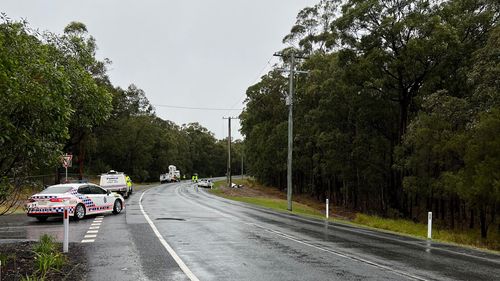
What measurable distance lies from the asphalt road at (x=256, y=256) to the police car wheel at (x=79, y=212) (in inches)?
84.2

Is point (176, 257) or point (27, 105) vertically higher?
point (27, 105)

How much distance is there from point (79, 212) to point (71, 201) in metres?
0.69

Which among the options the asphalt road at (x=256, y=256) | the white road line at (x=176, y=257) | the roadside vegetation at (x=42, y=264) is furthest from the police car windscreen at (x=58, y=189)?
the roadside vegetation at (x=42, y=264)

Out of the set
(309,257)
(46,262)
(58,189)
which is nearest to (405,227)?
(309,257)

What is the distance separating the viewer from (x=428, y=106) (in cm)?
2848

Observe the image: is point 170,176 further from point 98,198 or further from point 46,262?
point 46,262

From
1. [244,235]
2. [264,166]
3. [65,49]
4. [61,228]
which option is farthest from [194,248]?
[264,166]

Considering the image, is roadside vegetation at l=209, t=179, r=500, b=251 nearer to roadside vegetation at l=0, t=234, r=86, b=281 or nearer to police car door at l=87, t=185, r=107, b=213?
police car door at l=87, t=185, r=107, b=213

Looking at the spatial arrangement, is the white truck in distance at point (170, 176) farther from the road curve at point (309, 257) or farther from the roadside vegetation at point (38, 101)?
the roadside vegetation at point (38, 101)

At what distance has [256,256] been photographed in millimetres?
10820

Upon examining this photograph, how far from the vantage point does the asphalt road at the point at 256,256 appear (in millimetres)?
8898

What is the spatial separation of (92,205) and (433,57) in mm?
24083

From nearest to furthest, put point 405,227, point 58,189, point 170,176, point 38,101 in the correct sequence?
1. point 38,101
2. point 58,189
3. point 405,227
4. point 170,176

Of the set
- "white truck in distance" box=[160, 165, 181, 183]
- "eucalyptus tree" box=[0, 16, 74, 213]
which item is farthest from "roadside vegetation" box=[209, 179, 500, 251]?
"white truck in distance" box=[160, 165, 181, 183]
